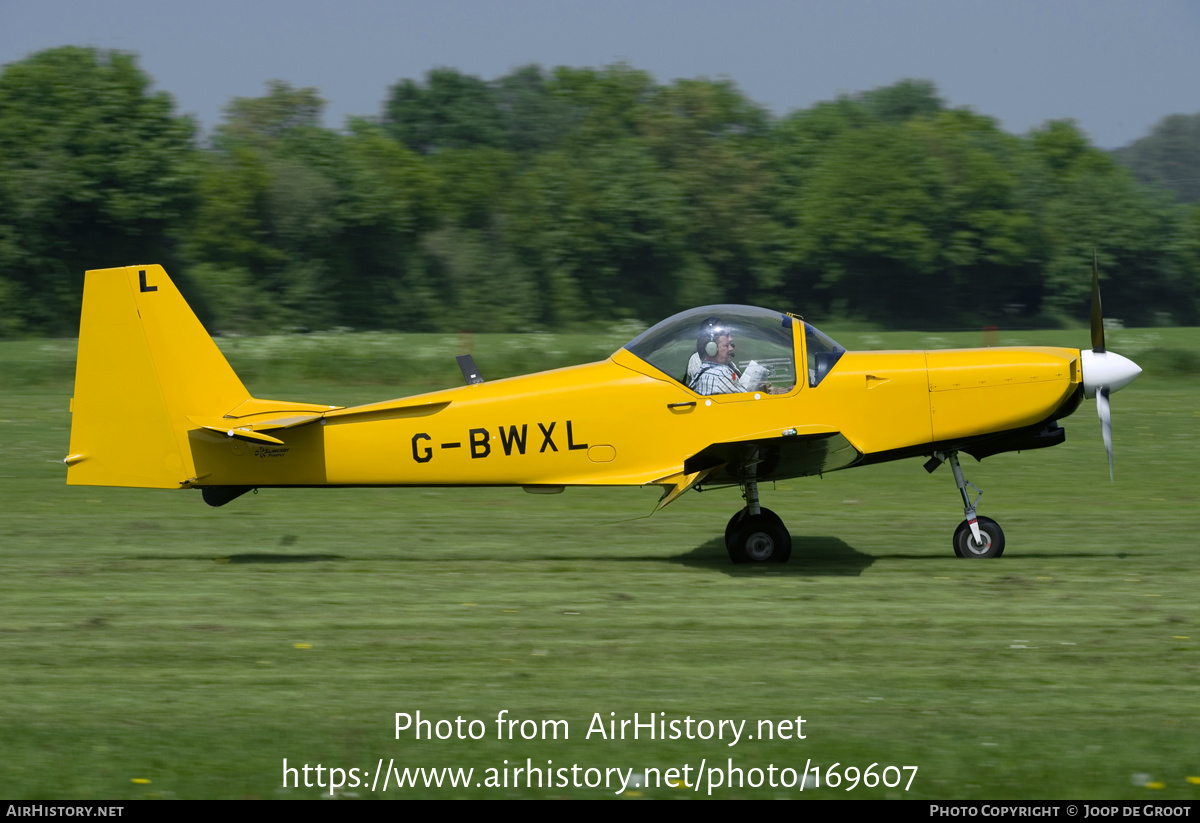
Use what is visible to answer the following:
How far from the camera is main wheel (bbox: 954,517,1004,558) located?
32.3 ft

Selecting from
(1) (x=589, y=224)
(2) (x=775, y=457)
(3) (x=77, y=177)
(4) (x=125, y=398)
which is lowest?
(2) (x=775, y=457)

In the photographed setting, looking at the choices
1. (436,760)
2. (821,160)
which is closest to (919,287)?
(821,160)

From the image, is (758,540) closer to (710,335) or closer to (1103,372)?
(710,335)

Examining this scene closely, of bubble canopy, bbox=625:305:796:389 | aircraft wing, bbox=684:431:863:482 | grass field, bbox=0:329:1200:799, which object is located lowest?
grass field, bbox=0:329:1200:799

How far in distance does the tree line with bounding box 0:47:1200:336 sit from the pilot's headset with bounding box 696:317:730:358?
45.5m

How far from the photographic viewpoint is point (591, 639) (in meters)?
7.56

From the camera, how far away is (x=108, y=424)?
9.52m

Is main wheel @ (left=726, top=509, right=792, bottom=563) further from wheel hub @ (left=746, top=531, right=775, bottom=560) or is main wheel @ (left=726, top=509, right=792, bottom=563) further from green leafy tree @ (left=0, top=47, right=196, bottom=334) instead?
green leafy tree @ (left=0, top=47, right=196, bottom=334)

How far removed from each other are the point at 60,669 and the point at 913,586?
19.2 feet

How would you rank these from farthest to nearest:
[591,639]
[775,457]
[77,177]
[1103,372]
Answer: [77,177] → [1103,372] → [775,457] → [591,639]

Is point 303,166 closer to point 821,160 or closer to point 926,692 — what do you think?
point 821,160

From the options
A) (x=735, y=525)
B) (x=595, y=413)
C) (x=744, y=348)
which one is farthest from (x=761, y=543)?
(x=595, y=413)

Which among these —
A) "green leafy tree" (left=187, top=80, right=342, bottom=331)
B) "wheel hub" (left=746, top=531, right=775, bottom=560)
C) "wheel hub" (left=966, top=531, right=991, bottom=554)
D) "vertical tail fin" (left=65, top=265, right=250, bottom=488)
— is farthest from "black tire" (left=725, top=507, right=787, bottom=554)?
"green leafy tree" (left=187, top=80, right=342, bottom=331)

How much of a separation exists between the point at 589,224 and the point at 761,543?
4886 cm
